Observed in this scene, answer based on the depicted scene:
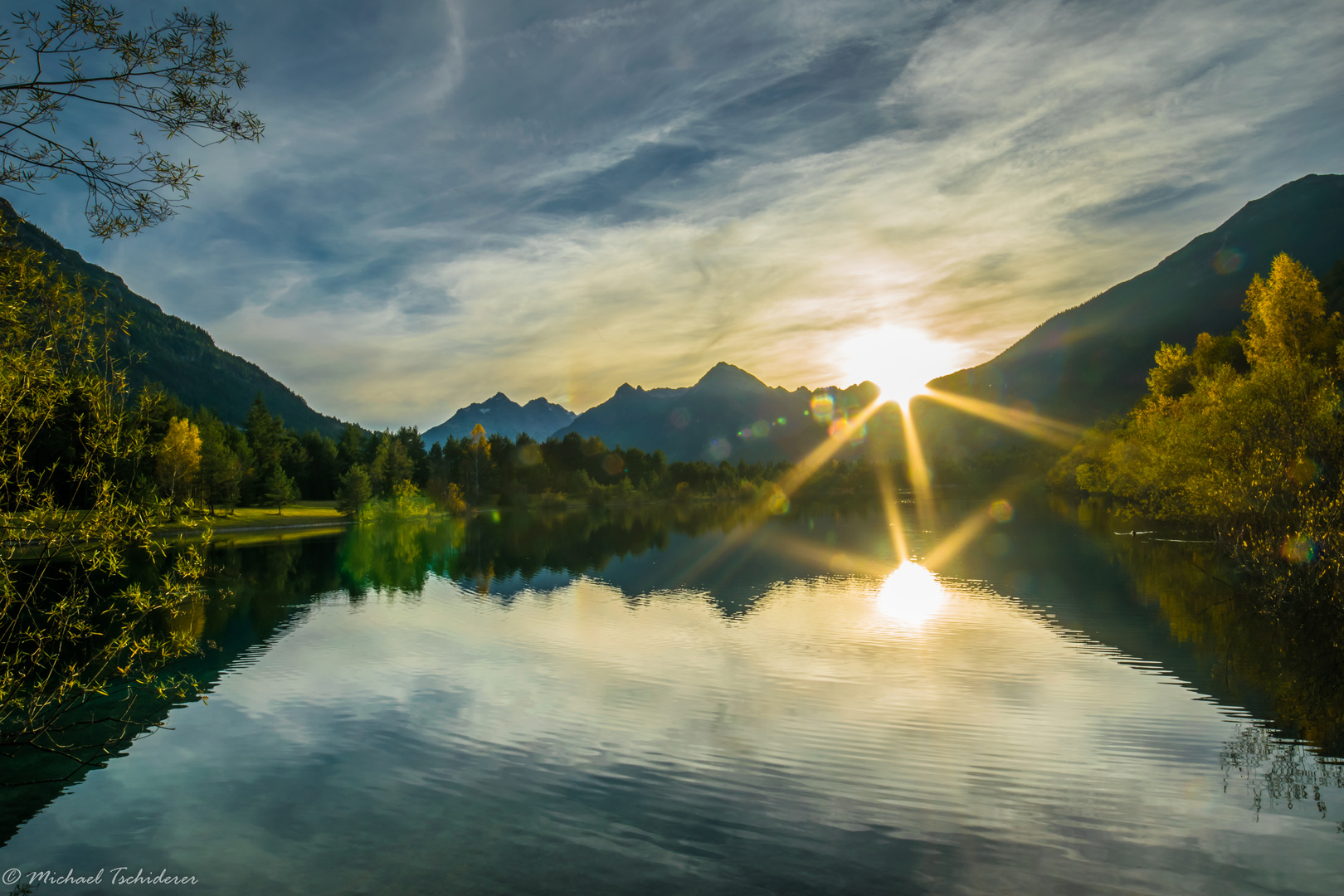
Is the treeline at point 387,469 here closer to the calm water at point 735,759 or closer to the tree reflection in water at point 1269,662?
the calm water at point 735,759

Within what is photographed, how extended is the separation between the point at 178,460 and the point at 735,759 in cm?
9238

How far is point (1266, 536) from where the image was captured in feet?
89.0

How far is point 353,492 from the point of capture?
359ft

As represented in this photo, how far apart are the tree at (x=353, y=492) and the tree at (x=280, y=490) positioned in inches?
301

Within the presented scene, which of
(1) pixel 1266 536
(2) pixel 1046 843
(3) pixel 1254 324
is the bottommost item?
(2) pixel 1046 843

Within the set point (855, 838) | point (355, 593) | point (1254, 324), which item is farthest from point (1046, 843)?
point (1254, 324)

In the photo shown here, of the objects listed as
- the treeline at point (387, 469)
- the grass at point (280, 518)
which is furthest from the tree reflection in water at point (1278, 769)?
the grass at point (280, 518)

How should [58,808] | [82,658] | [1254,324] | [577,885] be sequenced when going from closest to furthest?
[577,885] → [58,808] → [82,658] → [1254,324]

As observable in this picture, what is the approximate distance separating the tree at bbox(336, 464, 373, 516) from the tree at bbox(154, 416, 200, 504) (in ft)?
75.8

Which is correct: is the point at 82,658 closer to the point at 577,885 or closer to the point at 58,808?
the point at 58,808

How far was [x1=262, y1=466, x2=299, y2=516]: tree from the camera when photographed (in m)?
106

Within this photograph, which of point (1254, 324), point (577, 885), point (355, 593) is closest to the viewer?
point (577, 885)

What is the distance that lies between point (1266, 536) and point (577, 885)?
30.4 metres

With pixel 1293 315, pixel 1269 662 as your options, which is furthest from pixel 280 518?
pixel 1293 315
